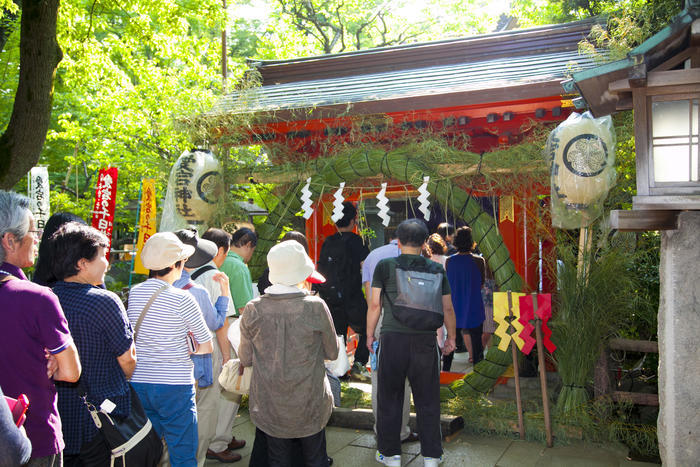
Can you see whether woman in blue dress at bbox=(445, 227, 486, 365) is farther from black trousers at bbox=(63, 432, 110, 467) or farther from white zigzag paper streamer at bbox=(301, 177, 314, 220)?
black trousers at bbox=(63, 432, 110, 467)

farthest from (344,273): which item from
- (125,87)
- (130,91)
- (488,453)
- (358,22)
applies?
(358,22)

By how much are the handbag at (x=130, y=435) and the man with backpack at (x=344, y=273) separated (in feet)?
12.4

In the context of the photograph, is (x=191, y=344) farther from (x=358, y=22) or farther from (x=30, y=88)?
(x=358, y=22)

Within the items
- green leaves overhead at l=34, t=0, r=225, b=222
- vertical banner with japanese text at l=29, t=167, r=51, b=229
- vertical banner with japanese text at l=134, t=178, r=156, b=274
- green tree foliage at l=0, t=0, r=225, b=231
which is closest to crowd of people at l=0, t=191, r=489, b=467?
vertical banner with japanese text at l=134, t=178, r=156, b=274

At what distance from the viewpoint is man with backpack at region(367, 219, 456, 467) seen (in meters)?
4.55

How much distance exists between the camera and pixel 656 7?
674 centimetres

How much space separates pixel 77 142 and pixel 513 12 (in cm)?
1546

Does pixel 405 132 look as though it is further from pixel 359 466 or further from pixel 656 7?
pixel 359 466

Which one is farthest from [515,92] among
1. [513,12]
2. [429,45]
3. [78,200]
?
[513,12]

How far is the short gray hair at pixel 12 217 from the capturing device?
275cm

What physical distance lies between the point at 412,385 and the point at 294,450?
4.30 ft

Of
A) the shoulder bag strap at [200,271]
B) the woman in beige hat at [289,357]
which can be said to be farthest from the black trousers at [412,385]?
the shoulder bag strap at [200,271]

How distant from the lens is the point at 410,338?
181 inches

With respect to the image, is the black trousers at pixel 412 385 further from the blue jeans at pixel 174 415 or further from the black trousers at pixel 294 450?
the blue jeans at pixel 174 415
